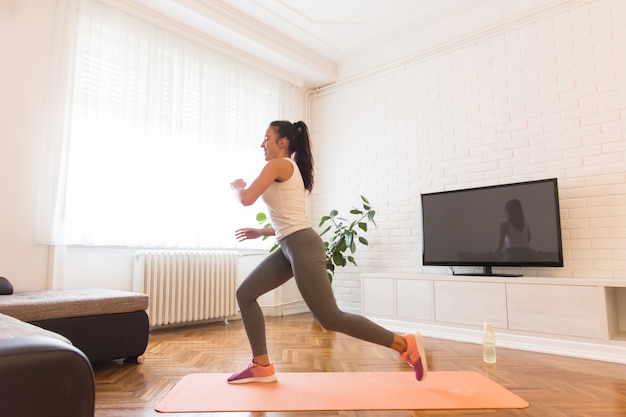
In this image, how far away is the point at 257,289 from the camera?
6.75 ft

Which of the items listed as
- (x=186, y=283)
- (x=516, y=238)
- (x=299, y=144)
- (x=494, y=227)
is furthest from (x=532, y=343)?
(x=186, y=283)

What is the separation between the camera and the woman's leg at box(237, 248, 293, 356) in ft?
6.75

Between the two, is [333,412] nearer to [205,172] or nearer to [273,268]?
[273,268]

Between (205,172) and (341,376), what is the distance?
2617mm

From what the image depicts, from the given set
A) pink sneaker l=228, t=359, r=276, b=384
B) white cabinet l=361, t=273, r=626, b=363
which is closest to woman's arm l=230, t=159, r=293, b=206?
pink sneaker l=228, t=359, r=276, b=384

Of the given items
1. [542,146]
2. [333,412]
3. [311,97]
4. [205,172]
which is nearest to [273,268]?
[333,412]

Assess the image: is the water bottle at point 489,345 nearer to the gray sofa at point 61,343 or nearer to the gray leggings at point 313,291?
the gray leggings at point 313,291

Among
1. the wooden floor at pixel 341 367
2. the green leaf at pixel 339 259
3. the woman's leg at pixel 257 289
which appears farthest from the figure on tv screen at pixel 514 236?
the woman's leg at pixel 257 289

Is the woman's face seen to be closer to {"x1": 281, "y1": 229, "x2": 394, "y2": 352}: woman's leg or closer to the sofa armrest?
{"x1": 281, "y1": 229, "x2": 394, "y2": 352}: woman's leg

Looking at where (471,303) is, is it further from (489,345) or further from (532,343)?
(489,345)

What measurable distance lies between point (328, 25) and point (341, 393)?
12.4 feet

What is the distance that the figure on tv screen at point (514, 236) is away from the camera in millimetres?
3320

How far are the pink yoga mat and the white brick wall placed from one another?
6.00 feet

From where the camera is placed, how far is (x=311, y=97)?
5.53m
